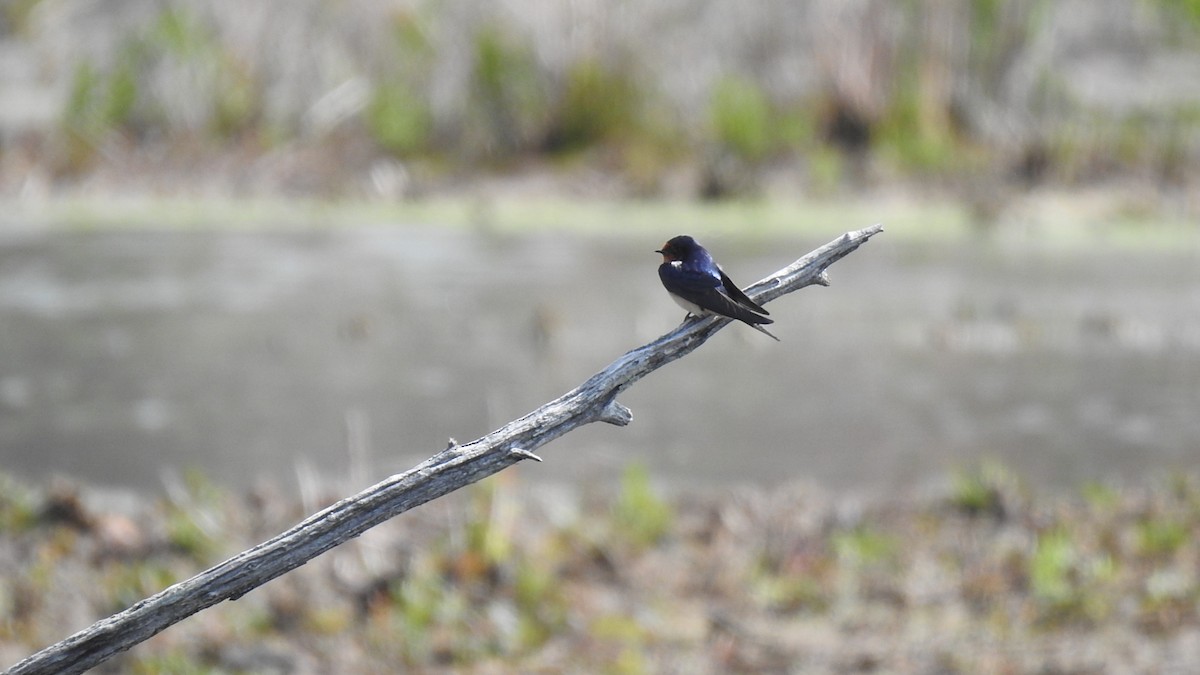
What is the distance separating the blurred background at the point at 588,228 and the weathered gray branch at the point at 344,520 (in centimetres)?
334

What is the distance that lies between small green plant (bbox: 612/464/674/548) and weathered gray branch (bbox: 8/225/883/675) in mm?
3235

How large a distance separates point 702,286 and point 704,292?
13mm

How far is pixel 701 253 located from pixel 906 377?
6.02m

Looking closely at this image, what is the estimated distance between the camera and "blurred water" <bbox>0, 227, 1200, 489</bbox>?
6965mm

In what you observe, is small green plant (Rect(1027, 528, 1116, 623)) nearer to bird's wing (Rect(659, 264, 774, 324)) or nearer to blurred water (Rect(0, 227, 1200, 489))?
blurred water (Rect(0, 227, 1200, 489))

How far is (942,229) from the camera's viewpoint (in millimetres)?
14180

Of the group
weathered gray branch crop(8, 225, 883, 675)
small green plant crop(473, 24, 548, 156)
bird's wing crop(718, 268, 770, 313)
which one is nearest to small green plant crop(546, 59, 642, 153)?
small green plant crop(473, 24, 548, 156)

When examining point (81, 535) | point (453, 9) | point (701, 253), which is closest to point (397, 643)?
point (81, 535)

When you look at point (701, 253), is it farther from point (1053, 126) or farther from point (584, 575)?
point (1053, 126)

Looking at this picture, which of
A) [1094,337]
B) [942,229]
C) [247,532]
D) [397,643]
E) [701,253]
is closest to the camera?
[701,253]

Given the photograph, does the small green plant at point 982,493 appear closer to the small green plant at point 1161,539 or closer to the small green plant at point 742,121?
the small green plant at point 1161,539

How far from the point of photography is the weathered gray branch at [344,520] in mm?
2414

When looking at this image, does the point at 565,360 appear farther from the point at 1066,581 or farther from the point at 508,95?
the point at 508,95

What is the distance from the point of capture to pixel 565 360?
8672 mm
